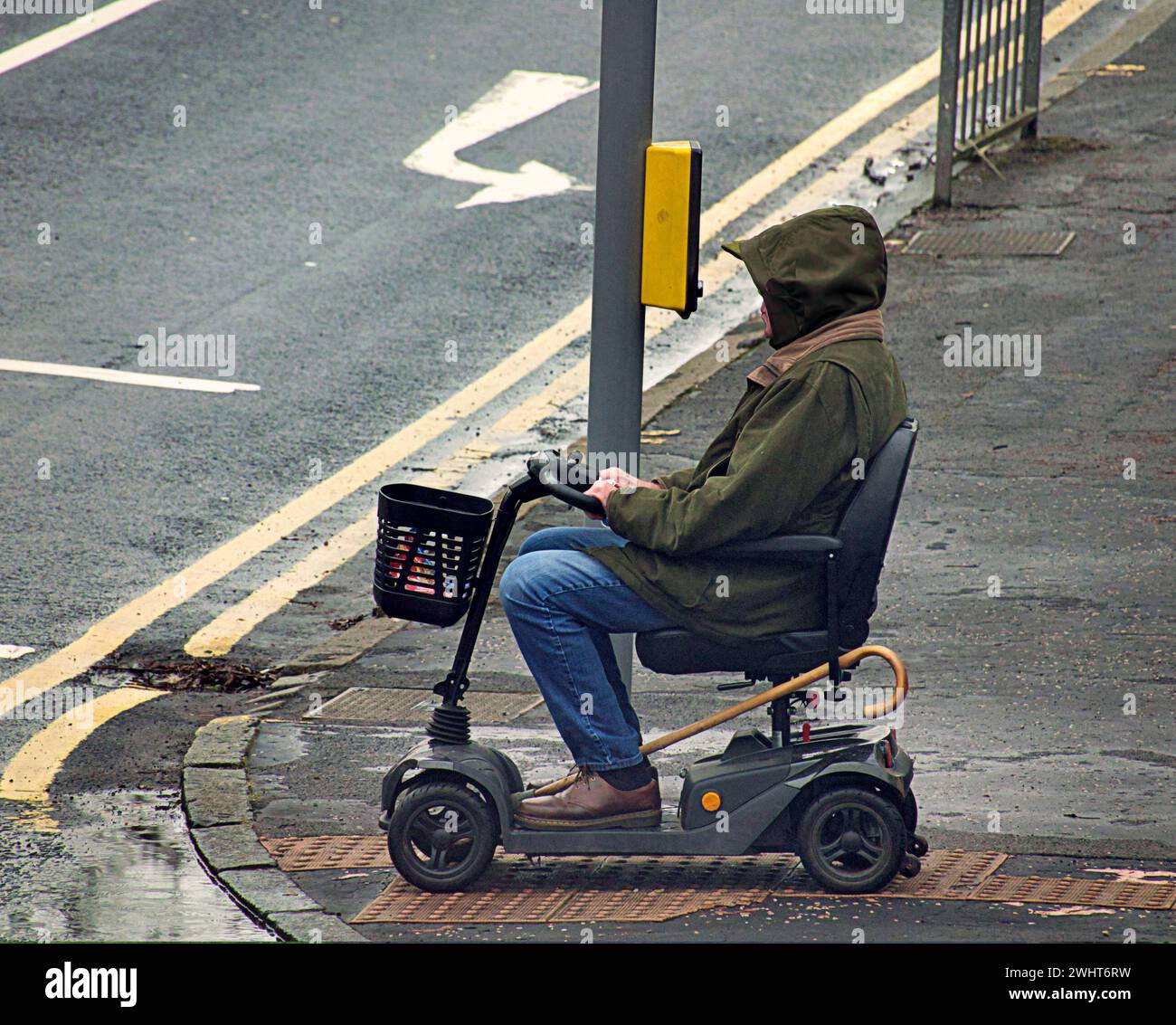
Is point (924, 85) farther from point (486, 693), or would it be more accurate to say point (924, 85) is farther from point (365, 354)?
point (486, 693)

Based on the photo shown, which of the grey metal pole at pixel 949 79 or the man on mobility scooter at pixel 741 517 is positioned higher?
the grey metal pole at pixel 949 79

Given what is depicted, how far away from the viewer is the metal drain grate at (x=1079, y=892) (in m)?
5.14

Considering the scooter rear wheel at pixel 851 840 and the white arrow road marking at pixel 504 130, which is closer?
the scooter rear wheel at pixel 851 840

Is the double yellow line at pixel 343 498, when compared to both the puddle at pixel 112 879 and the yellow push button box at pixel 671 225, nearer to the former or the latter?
the puddle at pixel 112 879

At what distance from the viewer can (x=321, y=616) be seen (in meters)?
7.84

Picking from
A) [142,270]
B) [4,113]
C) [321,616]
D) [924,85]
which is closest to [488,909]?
[321,616]

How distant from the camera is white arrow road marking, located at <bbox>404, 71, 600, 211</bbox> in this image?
12.3 m

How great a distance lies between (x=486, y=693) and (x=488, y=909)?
1.75 meters

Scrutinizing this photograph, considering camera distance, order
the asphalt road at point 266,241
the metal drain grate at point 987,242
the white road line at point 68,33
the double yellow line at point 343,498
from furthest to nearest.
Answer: the white road line at point 68,33
the metal drain grate at point 987,242
the asphalt road at point 266,241
the double yellow line at point 343,498

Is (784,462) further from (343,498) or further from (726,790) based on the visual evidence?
(343,498)

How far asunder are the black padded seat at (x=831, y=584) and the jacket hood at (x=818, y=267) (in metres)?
0.36

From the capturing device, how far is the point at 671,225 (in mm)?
5734

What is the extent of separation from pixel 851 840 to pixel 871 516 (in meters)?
0.85

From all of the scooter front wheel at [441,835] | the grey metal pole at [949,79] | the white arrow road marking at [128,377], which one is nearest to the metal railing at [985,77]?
the grey metal pole at [949,79]
